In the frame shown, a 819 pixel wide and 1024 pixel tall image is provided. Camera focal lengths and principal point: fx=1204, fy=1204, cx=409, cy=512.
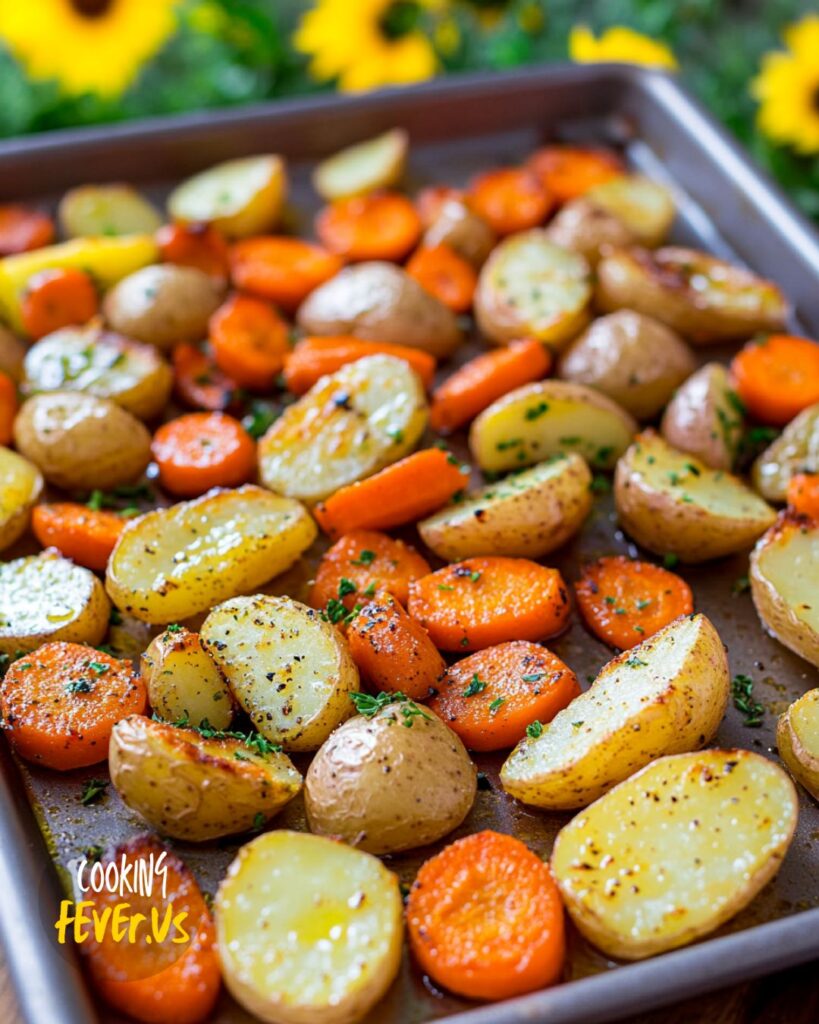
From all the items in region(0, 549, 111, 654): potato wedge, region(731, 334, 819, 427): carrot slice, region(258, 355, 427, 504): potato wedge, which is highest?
region(731, 334, 819, 427): carrot slice

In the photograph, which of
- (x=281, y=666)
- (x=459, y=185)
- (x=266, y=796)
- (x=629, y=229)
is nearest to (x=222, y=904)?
(x=266, y=796)

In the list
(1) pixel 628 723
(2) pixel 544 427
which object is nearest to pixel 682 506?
(2) pixel 544 427

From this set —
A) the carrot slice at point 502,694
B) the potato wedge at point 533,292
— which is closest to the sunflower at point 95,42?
the potato wedge at point 533,292

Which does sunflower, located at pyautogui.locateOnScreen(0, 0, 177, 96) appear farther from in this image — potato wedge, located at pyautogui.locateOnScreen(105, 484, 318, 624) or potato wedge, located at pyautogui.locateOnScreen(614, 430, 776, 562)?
potato wedge, located at pyautogui.locateOnScreen(614, 430, 776, 562)

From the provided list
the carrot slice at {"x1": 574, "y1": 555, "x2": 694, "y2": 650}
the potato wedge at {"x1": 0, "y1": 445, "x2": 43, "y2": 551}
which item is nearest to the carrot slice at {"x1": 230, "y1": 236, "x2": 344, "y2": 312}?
the potato wedge at {"x1": 0, "y1": 445, "x2": 43, "y2": 551}

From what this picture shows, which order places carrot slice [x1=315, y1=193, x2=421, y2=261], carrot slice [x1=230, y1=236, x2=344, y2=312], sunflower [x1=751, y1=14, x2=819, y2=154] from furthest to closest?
sunflower [x1=751, y1=14, x2=819, y2=154], carrot slice [x1=315, y1=193, x2=421, y2=261], carrot slice [x1=230, y1=236, x2=344, y2=312]

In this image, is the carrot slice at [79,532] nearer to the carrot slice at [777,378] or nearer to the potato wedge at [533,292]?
the potato wedge at [533,292]
